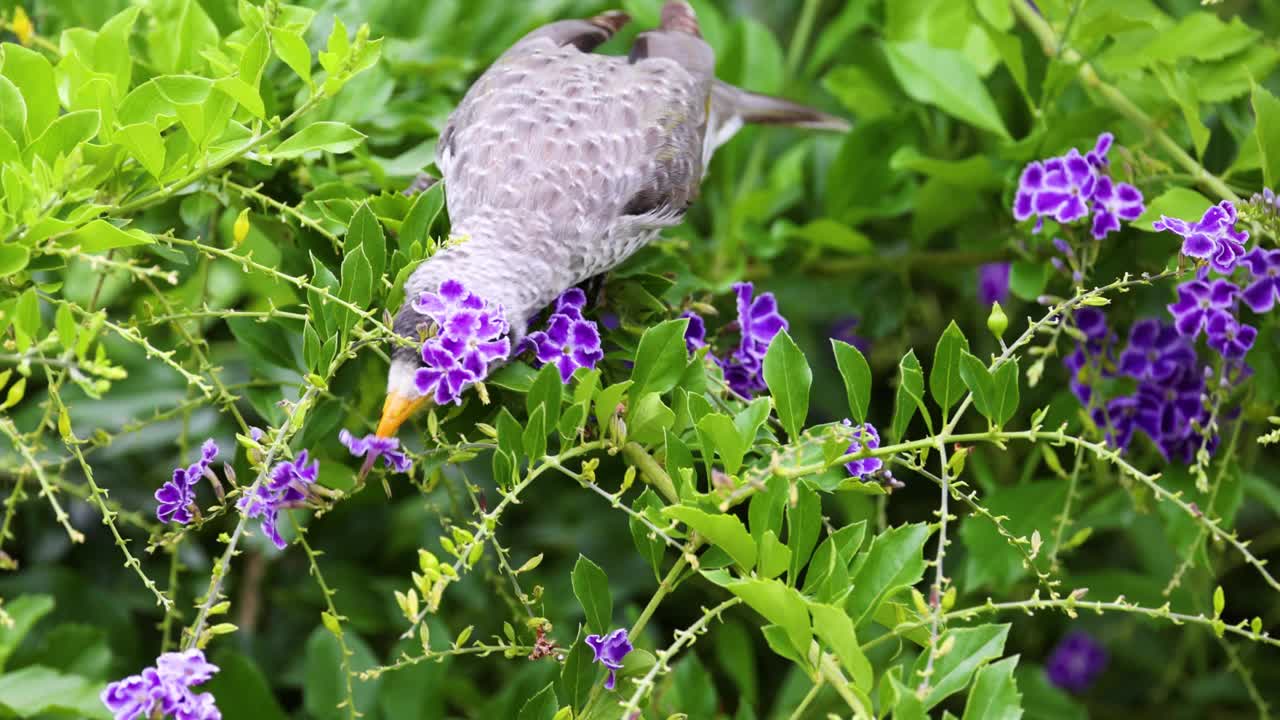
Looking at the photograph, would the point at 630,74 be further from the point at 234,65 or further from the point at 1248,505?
the point at 1248,505

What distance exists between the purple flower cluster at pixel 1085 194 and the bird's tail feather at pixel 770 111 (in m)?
0.66

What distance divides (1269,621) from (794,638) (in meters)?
1.95

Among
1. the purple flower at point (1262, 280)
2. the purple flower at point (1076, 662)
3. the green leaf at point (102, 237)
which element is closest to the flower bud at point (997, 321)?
the purple flower at point (1262, 280)

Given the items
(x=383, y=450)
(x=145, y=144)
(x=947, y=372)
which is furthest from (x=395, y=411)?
(x=947, y=372)

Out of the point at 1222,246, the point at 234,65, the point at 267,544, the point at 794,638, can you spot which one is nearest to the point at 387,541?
the point at 267,544

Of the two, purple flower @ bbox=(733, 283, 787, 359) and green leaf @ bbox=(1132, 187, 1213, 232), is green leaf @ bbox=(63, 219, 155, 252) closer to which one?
purple flower @ bbox=(733, 283, 787, 359)

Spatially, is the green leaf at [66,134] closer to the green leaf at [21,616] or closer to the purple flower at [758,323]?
the green leaf at [21,616]

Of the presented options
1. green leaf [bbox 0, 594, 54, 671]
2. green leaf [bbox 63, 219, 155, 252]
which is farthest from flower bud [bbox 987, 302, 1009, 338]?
green leaf [bbox 0, 594, 54, 671]

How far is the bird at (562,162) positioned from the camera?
64.6 inches

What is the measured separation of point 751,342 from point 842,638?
586 mm

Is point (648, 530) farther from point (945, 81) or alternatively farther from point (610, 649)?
point (945, 81)

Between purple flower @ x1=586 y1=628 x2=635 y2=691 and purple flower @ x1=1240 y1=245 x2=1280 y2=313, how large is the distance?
949 millimetres

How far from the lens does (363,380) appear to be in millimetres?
1774

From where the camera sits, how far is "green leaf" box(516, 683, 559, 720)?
1.42 m
